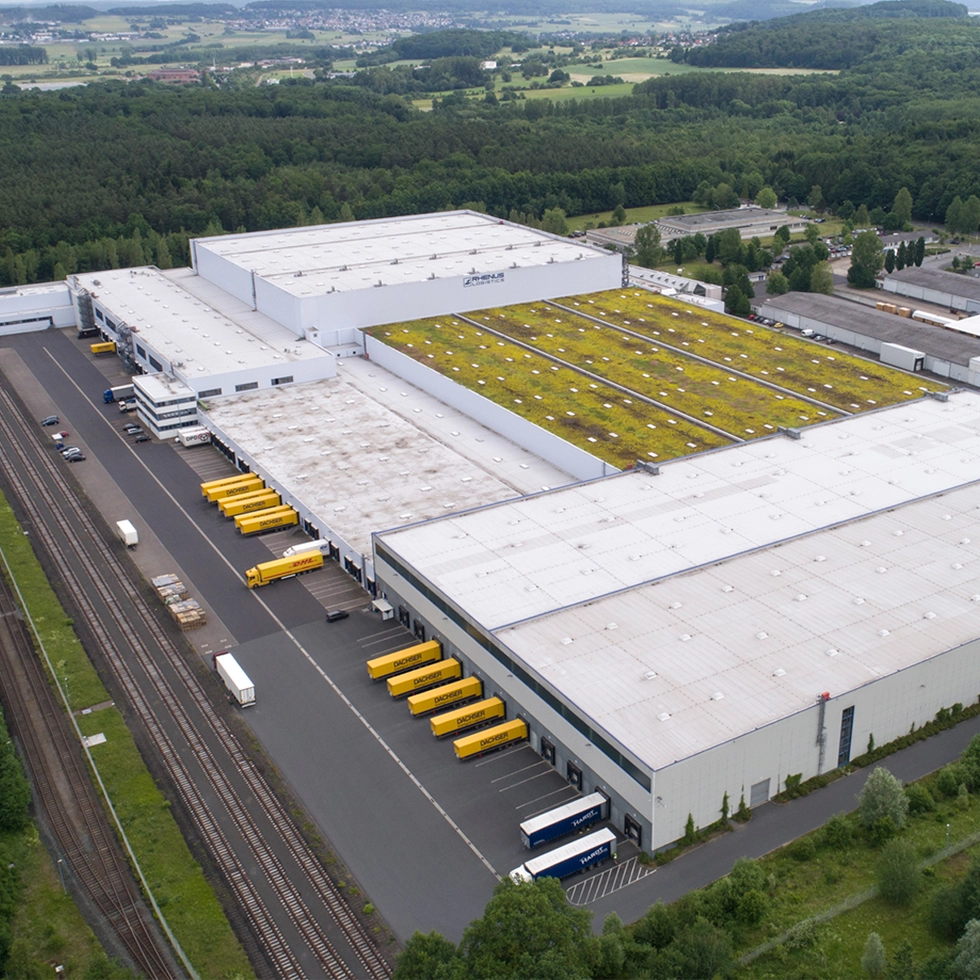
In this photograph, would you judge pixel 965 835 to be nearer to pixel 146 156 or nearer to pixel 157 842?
pixel 157 842

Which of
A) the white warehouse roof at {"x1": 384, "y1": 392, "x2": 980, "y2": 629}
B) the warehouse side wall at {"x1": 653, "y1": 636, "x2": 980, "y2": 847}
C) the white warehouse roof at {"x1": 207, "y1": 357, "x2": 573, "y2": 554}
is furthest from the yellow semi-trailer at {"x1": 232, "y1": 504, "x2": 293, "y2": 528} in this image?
the warehouse side wall at {"x1": 653, "y1": 636, "x2": 980, "y2": 847}

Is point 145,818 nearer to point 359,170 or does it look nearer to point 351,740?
point 351,740

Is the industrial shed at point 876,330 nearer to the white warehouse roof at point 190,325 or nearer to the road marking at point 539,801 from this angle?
the white warehouse roof at point 190,325

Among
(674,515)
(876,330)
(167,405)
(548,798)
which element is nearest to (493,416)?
(674,515)

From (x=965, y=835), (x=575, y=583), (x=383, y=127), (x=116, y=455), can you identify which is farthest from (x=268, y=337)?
Result: (x=383, y=127)

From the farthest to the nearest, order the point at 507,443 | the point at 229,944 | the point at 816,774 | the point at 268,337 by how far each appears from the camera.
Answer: the point at 268,337, the point at 507,443, the point at 816,774, the point at 229,944

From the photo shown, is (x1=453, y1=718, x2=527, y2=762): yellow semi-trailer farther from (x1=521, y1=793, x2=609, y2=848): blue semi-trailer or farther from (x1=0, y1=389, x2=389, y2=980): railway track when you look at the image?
(x1=0, y1=389, x2=389, y2=980): railway track

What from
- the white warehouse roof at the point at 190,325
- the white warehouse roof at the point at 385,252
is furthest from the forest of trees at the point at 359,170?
the white warehouse roof at the point at 385,252
